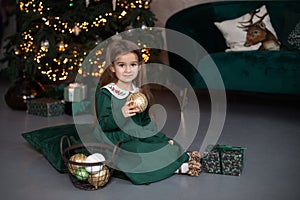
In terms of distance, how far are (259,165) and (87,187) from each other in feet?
2.90

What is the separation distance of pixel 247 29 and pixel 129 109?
195 centimetres

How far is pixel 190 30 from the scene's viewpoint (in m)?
3.81

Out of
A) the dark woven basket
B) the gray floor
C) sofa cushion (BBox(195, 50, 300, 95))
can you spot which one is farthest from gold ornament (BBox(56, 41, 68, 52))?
the dark woven basket

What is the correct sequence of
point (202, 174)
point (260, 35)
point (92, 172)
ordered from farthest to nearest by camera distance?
point (260, 35) < point (202, 174) < point (92, 172)

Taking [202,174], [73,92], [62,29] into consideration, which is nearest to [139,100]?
[202,174]

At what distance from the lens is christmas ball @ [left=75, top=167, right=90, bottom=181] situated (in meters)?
1.99

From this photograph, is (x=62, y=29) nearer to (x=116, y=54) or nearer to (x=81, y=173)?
(x=116, y=54)

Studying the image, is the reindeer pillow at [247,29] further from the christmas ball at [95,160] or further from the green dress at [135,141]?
the christmas ball at [95,160]

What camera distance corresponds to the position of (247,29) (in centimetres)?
375

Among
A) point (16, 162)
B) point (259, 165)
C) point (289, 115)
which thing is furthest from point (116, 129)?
point (289, 115)

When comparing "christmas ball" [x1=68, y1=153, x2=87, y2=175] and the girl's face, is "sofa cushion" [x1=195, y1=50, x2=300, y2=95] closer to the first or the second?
the girl's face

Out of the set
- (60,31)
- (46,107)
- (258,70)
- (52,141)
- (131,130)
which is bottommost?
(46,107)

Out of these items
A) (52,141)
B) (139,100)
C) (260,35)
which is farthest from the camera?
(260,35)

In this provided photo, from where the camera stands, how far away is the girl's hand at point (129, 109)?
6.93ft
